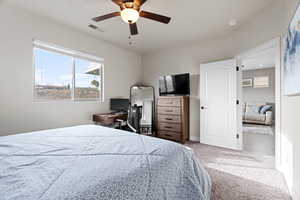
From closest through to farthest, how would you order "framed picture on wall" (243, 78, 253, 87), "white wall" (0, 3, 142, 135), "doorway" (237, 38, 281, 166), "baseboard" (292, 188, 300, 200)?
"baseboard" (292, 188, 300, 200) → "white wall" (0, 3, 142, 135) → "doorway" (237, 38, 281, 166) → "framed picture on wall" (243, 78, 253, 87)

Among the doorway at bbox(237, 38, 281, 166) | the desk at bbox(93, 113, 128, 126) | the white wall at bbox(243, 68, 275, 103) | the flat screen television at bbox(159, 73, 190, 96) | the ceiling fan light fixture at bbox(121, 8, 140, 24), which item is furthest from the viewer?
the white wall at bbox(243, 68, 275, 103)

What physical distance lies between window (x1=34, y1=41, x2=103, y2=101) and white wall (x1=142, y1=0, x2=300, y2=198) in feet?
5.88

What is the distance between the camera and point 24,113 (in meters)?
2.40

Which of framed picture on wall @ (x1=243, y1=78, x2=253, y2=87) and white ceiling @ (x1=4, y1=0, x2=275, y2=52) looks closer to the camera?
white ceiling @ (x1=4, y1=0, x2=275, y2=52)

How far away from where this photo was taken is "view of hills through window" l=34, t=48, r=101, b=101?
2686mm

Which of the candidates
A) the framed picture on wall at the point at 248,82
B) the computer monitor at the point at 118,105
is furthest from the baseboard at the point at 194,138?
the framed picture on wall at the point at 248,82

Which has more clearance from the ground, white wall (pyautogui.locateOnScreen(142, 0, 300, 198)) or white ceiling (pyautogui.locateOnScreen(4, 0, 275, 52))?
white ceiling (pyautogui.locateOnScreen(4, 0, 275, 52))

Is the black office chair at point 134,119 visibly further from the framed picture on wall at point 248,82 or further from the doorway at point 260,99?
the framed picture on wall at point 248,82

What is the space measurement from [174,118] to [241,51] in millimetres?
2107

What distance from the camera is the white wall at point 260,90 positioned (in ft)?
20.6

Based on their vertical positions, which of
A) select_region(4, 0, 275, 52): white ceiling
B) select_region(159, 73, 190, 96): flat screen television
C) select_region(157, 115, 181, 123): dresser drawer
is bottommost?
select_region(157, 115, 181, 123): dresser drawer

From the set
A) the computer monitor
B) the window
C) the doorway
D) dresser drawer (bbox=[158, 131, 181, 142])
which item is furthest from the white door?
the window

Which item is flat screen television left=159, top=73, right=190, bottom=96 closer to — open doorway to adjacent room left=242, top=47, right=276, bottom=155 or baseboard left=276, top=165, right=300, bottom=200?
baseboard left=276, top=165, right=300, bottom=200

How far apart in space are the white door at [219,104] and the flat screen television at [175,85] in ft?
1.21
